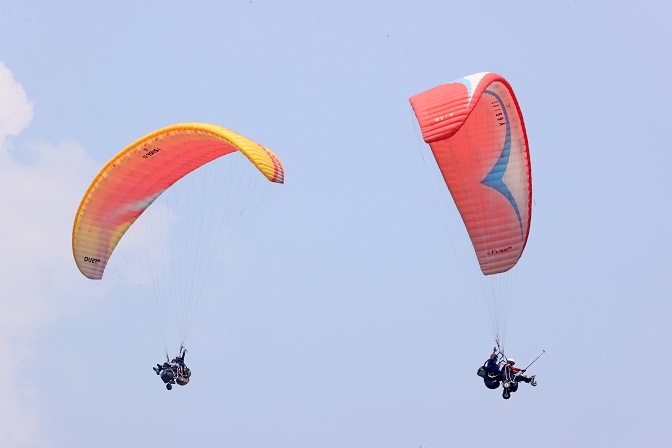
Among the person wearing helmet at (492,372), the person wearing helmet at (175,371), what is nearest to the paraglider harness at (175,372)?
the person wearing helmet at (175,371)

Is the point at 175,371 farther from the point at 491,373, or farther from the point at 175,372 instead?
the point at 491,373

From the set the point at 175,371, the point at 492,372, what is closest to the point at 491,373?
the point at 492,372

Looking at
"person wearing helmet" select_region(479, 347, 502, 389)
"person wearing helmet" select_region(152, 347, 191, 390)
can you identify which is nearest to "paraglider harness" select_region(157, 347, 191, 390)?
"person wearing helmet" select_region(152, 347, 191, 390)

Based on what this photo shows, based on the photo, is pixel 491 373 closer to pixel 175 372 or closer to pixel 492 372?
pixel 492 372

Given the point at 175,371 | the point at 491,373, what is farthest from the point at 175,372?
the point at 491,373

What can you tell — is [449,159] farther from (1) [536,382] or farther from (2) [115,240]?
(2) [115,240]

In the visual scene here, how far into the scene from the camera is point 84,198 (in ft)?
145

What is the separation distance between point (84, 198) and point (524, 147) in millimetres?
12130

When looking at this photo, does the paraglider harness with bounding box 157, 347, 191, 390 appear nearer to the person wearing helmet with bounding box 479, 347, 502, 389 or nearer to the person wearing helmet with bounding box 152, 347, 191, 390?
the person wearing helmet with bounding box 152, 347, 191, 390

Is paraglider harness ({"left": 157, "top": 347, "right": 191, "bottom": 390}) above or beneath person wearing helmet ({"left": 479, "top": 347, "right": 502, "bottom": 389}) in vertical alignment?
above

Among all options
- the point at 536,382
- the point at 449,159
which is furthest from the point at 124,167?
the point at 536,382

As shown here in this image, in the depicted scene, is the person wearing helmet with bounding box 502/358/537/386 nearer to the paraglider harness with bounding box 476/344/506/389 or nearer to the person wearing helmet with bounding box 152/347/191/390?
the paraglider harness with bounding box 476/344/506/389

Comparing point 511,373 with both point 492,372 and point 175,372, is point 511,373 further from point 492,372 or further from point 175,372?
point 175,372

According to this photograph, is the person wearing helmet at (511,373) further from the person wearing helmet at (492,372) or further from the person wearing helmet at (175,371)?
the person wearing helmet at (175,371)
